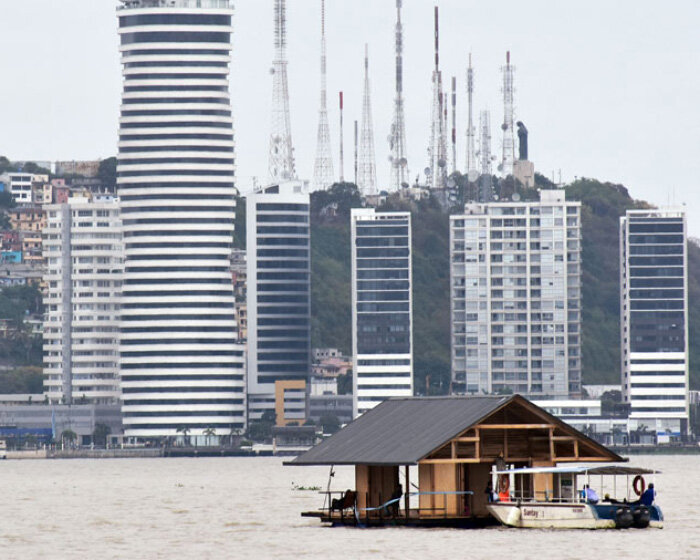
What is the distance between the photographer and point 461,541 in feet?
270

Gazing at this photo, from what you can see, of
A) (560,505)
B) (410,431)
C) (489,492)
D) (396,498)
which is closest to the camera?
(560,505)

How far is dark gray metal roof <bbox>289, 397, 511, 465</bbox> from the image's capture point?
275ft

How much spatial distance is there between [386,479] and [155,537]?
13331 millimetres

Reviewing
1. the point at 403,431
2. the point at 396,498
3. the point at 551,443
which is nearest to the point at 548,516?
the point at 551,443

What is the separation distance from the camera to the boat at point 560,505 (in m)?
84.9

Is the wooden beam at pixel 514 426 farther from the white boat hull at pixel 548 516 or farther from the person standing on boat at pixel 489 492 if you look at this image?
the white boat hull at pixel 548 516

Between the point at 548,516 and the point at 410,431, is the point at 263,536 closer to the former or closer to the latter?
the point at 410,431

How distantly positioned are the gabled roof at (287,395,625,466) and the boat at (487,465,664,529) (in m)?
1.93

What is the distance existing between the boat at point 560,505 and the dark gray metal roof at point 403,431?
2.82 meters

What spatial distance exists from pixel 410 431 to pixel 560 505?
6.87 meters

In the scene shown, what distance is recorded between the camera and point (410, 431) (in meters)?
86.3

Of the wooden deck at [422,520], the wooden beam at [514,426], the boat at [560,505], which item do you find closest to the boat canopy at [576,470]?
the boat at [560,505]

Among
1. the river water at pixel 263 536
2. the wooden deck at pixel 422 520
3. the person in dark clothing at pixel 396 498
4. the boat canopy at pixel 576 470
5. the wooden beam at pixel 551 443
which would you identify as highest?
the wooden beam at pixel 551 443

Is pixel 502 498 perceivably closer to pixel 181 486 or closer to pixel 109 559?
pixel 109 559
